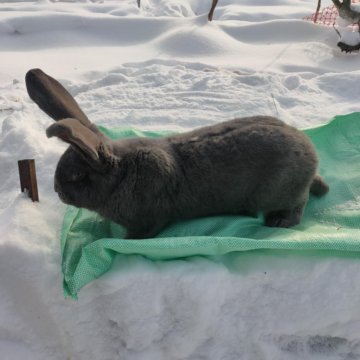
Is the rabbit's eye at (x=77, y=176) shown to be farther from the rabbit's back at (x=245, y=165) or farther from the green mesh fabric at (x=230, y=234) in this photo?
the rabbit's back at (x=245, y=165)

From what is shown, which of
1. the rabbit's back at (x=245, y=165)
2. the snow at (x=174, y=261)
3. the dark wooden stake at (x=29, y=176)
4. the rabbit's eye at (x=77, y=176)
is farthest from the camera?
the dark wooden stake at (x=29, y=176)

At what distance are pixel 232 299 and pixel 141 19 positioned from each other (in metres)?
4.96

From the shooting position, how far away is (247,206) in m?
2.37

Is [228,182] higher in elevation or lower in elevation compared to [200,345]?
higher

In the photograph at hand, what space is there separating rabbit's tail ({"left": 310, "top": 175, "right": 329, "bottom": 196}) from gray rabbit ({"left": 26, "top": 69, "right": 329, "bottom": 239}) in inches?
9.6

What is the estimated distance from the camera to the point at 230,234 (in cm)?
224

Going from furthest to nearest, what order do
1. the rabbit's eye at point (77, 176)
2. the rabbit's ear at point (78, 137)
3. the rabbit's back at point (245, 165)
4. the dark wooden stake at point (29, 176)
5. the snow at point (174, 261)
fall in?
the dark wooden stake at point (29, 176) < the rabbit's back at point (245, 165) < the rabbit's eye at point (77, 176) < the snow at point (174, 261) < the rabbit's ear at point (78, 137)

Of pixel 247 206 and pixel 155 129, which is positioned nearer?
pixel 247 206

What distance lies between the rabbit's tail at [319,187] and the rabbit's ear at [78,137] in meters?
1.23

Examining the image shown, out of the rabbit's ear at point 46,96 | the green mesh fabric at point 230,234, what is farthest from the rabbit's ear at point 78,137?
the green mesh fabric at point 230,234

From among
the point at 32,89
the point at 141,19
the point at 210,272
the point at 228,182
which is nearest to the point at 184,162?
the point at 228,182

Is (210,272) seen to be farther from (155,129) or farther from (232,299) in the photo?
(155,129)

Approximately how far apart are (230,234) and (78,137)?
933 millimetres

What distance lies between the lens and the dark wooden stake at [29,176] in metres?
2.41
